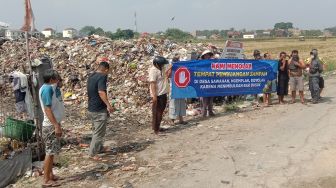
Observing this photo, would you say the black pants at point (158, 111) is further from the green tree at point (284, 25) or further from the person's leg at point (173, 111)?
the green tree at point (284, 25)

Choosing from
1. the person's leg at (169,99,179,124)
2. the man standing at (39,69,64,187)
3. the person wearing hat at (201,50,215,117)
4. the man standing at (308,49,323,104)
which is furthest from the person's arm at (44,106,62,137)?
the man standing at (308,49,323,104)

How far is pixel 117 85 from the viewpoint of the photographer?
1602cm

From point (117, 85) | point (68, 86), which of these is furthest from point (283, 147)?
point (68, 86)

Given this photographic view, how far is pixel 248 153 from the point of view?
25.0 ft

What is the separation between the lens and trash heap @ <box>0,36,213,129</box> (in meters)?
13.8

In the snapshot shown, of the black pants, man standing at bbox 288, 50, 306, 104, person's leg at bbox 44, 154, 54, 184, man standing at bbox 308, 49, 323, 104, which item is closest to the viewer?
person's leg at bbox 44, 154, 54, 184

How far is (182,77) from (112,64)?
6.91 metres

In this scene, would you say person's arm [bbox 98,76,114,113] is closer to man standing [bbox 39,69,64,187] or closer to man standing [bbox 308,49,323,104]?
man standing [bbox 39,69,64,187]

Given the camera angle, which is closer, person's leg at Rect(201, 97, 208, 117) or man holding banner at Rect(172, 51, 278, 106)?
man holding banner at Rect(172, 51, 278, 106)

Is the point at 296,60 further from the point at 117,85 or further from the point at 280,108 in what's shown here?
the point at 117,85

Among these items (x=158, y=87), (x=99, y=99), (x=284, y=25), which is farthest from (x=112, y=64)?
(x=284, y=25)

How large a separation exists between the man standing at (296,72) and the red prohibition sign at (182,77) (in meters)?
3.13

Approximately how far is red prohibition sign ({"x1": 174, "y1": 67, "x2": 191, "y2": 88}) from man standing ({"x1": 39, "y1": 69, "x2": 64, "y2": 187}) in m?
4.68

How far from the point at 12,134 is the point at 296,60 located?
780cm
